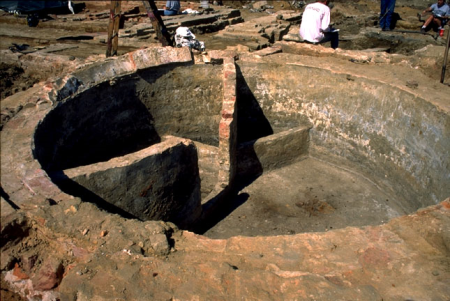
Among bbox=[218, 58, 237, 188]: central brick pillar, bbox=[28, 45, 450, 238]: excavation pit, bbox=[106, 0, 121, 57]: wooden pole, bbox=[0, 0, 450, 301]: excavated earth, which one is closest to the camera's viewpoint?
bbox=[0, 0, 450, 301]: excavated earth

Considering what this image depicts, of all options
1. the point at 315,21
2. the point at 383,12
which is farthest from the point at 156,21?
the point at 383,12

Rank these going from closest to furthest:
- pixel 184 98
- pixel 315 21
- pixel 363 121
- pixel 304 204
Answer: pixel 304 204, pixel 363 121, pixel 184 98, pixel 315 21

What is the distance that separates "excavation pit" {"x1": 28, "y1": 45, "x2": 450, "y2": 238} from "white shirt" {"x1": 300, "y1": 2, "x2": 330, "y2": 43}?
1.07 m

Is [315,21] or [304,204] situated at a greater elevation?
[315,21]

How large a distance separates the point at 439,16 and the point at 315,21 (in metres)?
5.63

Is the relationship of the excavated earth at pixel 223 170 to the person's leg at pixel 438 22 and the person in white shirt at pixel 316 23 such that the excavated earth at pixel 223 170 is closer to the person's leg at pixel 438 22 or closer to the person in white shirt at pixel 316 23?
the person in white shirt at pixel 316 23

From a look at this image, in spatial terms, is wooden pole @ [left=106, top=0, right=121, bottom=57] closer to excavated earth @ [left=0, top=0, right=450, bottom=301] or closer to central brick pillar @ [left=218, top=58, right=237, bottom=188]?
excavated earth @ [left=0, top=0, right=450, bottom=301]

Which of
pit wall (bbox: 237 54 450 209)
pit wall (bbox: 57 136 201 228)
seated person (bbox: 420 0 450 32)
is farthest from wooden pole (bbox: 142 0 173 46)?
seated person (bbox: 420 0 450 32)

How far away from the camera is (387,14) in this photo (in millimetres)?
12117

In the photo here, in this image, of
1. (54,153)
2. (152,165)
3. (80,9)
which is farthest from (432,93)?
(80,9)

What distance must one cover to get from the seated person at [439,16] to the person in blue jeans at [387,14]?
1020mm

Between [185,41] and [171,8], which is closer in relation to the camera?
[185,41]

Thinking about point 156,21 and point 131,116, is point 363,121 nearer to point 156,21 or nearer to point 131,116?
point 131,116

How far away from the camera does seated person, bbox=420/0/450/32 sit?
39.4 feet
